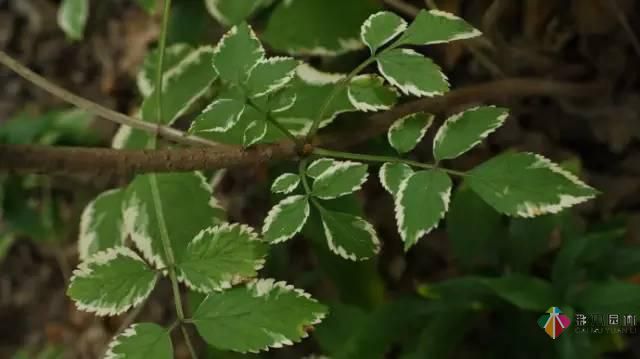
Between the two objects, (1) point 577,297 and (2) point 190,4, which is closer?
(1) point 577,297

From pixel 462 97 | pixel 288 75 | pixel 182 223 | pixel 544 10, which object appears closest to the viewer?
pixel 288 75

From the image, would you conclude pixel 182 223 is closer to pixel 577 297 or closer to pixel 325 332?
pixel 325 332

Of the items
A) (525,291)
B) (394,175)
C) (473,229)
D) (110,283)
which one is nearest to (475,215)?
(473,229)

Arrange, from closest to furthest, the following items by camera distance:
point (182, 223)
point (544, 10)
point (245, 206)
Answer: point (182, 223)
point (544, 10)
point (245, 206)

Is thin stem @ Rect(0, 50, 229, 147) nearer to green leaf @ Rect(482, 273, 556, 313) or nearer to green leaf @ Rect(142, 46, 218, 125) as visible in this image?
green leaf @ Rect(142, 46, 218, 125)

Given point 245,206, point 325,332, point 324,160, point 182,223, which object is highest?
point 324,160

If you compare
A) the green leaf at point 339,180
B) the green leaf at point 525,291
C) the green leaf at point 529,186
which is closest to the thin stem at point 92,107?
the green leaf at point 339,180

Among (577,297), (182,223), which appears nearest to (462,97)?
(577,297)
